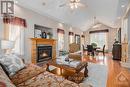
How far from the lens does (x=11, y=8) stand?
4098mm

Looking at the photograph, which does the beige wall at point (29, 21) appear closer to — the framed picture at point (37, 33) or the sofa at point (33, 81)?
the framed picture at point (37, 33)

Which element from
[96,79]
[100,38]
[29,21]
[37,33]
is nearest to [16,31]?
[29,21]

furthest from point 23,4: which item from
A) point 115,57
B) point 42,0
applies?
point 115,57

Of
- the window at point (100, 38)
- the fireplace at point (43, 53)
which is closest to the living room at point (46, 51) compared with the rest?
the fireplace at point (43, 53)

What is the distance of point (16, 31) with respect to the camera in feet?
14.1

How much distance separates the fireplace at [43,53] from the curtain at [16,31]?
103 cm

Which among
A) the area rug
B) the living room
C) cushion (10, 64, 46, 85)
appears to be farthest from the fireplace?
cushion (10, 64, 46, 85)

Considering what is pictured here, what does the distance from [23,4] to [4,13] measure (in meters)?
0.85

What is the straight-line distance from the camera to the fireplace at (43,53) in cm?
543

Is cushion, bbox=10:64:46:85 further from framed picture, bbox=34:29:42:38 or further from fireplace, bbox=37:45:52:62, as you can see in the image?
framed picture, bbox=34:29:42:38

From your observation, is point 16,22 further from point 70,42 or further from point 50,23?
point 70,42

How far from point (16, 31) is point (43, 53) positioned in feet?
6.25

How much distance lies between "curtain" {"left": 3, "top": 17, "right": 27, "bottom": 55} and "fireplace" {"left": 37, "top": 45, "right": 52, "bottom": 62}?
1.03 meters

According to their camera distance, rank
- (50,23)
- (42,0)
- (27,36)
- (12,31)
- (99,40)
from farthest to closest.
Answer: 1. (99,40)
2. (50,23)
3. (27,36)
4. (42,0)
5. (12,31)
